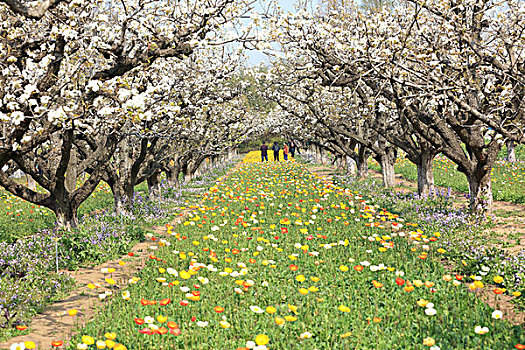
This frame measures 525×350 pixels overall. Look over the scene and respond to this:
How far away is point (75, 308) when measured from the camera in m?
5.89

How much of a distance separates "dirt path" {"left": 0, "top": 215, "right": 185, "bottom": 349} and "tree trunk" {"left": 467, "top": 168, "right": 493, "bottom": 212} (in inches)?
286

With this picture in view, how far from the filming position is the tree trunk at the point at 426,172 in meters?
13.7

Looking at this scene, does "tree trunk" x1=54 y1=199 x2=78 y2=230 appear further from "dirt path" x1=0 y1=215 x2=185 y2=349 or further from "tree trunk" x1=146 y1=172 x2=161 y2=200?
"tree trunk" x1=146 y1=172 x2=161 y2=200

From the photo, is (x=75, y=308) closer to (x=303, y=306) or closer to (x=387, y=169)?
(x=303, y=306)

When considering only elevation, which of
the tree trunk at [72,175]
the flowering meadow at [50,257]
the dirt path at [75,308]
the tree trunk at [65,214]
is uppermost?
the tree trunk at [72,175]

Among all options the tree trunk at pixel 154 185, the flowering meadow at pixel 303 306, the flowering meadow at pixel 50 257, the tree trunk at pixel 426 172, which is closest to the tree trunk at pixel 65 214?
the flowering meadow at pixel 50 257

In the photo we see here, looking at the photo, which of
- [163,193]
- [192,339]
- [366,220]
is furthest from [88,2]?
[163,193]

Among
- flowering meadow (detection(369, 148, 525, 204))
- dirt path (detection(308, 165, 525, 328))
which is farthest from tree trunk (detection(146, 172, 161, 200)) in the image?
flowering meadow (detection(369, 148, 525, 204))

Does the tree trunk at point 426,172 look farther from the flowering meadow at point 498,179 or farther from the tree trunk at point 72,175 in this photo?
the tree trunk at point 72,175

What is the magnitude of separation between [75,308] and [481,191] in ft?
28.4

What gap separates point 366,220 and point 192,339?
673cm

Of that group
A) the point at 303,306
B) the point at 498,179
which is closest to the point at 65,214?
the point at 303,306

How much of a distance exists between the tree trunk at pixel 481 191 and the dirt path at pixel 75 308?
726cm

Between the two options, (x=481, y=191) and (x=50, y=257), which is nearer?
(x=50, y=257)
